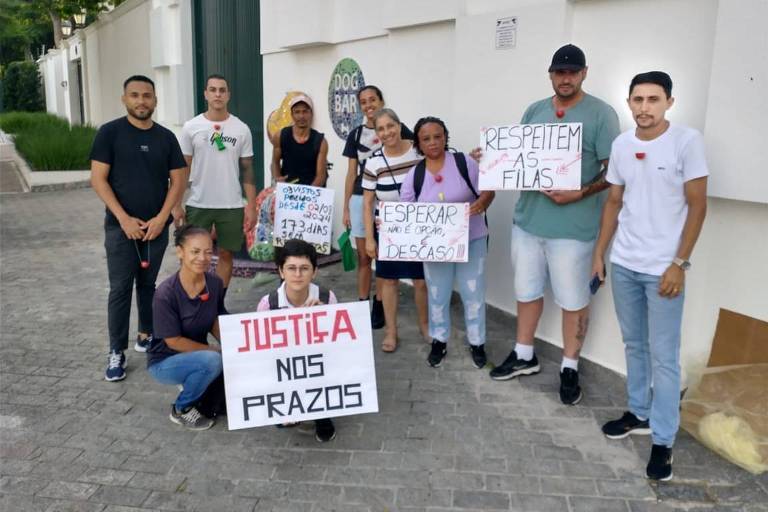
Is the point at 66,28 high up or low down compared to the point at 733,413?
up

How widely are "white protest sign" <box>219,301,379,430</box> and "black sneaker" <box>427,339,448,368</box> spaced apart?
128 cm

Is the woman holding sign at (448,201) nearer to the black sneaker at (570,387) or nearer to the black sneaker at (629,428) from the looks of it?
the black sneaker at (570,387)

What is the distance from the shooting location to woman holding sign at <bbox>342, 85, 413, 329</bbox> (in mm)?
5477

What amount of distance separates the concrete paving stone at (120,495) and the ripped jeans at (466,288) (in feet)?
7.52

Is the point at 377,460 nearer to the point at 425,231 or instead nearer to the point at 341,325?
the point at 341,325

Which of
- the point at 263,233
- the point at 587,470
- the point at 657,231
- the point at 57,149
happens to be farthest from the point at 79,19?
the point at 587,470

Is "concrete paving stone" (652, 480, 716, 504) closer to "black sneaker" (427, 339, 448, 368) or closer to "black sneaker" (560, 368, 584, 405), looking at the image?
"black sneaker" (560, 368, 584, 405)

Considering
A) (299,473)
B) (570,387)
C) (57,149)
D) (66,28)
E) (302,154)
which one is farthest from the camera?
(66,28)

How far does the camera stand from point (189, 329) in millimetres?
4000

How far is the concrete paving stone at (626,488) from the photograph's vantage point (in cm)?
342

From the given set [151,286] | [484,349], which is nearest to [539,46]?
[484,349]

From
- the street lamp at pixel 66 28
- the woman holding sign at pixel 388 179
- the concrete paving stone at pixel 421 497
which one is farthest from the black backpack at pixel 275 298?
the street lamp at pixel 66 28

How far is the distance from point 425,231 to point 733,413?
2102 millimetres

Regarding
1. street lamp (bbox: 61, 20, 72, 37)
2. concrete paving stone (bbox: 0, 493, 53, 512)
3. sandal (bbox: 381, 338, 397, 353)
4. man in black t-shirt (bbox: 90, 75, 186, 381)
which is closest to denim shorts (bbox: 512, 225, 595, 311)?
sandal (bbox: 381, 338, 397, 353)
